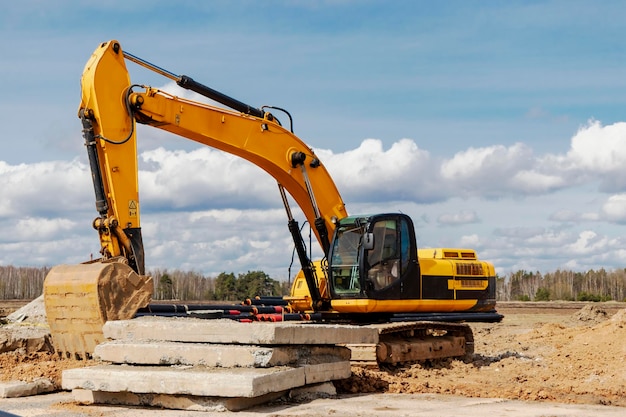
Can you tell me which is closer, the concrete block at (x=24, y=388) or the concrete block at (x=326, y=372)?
the concrete block at (x=326, y=372)

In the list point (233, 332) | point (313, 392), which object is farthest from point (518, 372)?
point (233, 332)

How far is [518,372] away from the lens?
15.3m

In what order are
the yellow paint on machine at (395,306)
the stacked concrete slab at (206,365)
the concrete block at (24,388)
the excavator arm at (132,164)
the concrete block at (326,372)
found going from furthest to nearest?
the yellow paint on machine at (395,306)
the excavator arm at (132,164)
the concrete block at (24,388)
the concrete block at (326,372)
the stacked concrete slab at (206,365)

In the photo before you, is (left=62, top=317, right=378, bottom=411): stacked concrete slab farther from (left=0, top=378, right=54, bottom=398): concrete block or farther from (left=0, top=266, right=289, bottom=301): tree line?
(left=0, top=266, right=289, bottom=301): tree line

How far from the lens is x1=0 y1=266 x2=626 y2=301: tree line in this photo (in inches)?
2103

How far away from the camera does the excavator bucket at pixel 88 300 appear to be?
1345 centimetres

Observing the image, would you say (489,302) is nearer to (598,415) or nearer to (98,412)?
(598,415)

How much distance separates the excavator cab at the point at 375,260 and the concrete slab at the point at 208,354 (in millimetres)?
3584

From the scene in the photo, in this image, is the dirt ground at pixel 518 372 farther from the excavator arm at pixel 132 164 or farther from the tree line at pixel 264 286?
the tree line at pixel 264 286

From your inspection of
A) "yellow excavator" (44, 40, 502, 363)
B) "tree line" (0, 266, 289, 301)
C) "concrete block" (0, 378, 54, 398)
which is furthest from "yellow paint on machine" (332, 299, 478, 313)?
"tree line" (0, 266, 289, 301)

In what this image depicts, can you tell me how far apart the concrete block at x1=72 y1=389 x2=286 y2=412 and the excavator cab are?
15.1ft

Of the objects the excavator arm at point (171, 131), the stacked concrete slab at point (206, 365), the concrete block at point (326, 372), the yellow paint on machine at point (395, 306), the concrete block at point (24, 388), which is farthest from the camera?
the yellow paint on machine at point (395, 306)

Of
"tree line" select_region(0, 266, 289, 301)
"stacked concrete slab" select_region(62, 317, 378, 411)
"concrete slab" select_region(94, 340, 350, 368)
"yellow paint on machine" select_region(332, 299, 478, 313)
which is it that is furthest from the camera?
"tree line" select_region(0, 266, 289, 301)

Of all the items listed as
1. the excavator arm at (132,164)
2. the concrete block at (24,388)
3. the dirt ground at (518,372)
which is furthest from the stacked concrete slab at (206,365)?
the excavator arm at (132,164)
